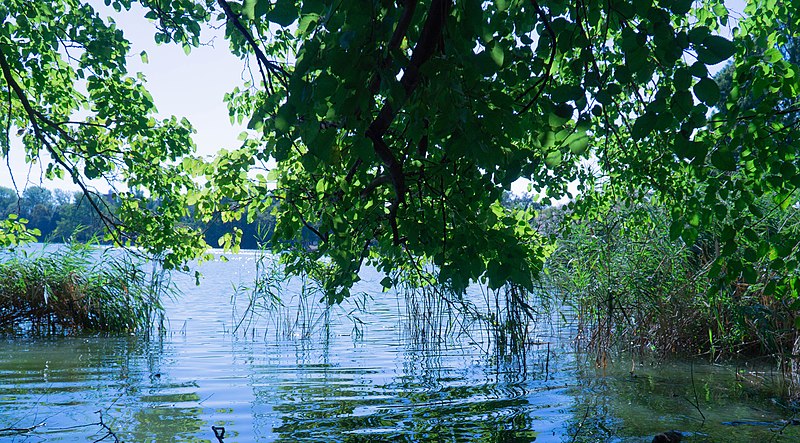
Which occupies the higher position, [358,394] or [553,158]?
[553,158]

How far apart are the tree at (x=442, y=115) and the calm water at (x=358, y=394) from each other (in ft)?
5.08

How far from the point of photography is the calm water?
5.60m

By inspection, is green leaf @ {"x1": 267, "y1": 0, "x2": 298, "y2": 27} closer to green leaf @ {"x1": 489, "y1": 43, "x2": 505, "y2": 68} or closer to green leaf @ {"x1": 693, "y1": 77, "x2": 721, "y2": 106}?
green leaf @ {"x1": 489, "y1": 43, "x2": 505, "y2": 68}

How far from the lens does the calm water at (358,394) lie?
560 centimetres

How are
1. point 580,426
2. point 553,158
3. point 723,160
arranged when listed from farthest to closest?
point 580,426, point 553,158, point 723,160

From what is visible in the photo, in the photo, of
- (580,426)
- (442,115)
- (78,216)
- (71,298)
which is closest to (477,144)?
(442,115)

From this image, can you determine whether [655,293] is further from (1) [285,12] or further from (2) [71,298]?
(2) [71,298]

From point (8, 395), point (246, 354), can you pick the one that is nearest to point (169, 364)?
point (246, 354)

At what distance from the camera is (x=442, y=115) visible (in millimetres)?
2854

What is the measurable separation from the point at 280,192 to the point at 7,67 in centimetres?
361

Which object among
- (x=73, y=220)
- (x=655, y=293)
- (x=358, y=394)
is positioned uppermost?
(x=73, y=220)

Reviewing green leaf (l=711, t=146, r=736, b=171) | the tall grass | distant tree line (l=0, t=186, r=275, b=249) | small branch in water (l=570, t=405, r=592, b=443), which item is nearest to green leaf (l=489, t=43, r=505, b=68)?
green leaf (l=711, t=146, r=736, b=171)

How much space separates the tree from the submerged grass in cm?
Answer: 448

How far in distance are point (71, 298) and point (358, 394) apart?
779cm
